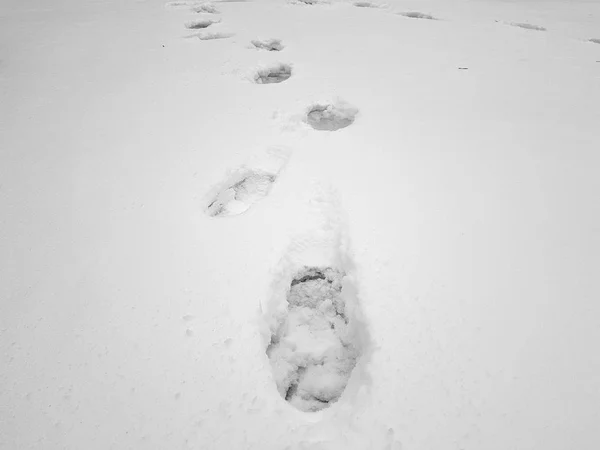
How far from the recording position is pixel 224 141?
184cm

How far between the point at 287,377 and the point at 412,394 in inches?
15.3

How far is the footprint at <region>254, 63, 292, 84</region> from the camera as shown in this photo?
2586mm

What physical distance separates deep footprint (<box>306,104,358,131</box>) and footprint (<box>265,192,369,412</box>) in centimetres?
98

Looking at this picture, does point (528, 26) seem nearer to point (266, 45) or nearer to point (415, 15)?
point (415, 15)

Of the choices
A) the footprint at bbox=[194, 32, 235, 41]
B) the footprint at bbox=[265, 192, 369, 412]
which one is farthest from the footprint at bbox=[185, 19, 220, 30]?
the footprint at bbox=[265, 192, 369, 412]

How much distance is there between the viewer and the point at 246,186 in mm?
1652

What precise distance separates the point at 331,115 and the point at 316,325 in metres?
1.51

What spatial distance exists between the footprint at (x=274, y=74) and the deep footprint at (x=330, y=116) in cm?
66

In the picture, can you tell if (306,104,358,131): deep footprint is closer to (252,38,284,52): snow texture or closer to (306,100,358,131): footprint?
(306,100,358,131): footprint

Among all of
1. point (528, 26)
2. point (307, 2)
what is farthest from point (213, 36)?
point (528, 26)

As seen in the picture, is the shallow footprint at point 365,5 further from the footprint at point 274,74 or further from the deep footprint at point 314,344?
the deep footprint at point 314,344

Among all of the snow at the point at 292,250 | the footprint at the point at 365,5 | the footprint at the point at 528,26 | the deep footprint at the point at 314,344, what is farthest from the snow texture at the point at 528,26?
the deep footprint at the point at 314,344

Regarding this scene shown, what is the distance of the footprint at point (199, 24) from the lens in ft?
11.7

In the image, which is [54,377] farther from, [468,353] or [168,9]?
[168,9]
